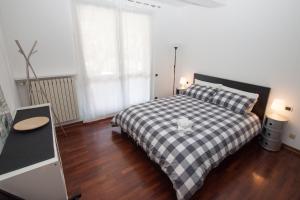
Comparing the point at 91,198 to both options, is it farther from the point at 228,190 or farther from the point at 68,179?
the point at 228,190

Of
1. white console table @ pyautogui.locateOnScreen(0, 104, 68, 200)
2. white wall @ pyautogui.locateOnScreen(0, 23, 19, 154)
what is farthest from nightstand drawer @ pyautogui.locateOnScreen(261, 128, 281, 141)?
white wall @ pyautogui.locateOnScreen(0, 23, 19, 154)

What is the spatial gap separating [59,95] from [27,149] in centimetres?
174

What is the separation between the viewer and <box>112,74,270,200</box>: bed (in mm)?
1679

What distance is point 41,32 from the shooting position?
2.61 metres

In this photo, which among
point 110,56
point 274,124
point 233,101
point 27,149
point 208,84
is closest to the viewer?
point 27,149

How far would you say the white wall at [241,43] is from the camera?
8.02ft

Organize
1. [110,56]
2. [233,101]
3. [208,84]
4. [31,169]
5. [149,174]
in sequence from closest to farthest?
[31,169], [149,174], [233,101], [110,56], [208,84]

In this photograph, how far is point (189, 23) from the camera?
3809mm

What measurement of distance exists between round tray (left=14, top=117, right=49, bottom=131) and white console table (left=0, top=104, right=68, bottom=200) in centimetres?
11

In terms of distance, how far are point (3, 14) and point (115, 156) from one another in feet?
8.68

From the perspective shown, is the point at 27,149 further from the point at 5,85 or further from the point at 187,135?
the point at 187,135

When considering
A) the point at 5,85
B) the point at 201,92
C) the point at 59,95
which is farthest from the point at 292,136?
the point at 5,85

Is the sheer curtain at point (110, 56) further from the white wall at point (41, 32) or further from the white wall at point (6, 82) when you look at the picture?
the white wall at point (6, 82)

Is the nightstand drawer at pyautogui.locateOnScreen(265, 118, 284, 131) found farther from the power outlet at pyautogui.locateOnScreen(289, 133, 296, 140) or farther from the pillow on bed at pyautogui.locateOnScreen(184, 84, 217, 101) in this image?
the pillow on bed at pyautogui.locateOnScreen(184, 84, 217, 101)
